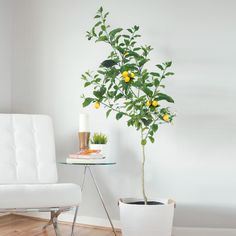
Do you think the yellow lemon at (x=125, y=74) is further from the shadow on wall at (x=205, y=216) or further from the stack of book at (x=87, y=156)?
the shadow on wall at (x=205, y=216)

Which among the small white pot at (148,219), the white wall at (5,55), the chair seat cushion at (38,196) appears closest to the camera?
the chair seat cushion at (38,196)

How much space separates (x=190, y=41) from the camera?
9.09 ft

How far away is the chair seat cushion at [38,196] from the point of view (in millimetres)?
2115

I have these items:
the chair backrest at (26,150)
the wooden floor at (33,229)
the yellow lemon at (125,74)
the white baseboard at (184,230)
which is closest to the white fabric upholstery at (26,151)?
the chair backrest at (26,150)

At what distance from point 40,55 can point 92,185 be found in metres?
1.14

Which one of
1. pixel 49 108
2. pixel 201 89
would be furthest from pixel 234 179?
pixel 49 108

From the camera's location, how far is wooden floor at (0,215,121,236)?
2.82m

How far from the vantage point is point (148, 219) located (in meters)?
2.45

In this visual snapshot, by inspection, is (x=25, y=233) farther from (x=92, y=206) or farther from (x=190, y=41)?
(x=190, y=41)

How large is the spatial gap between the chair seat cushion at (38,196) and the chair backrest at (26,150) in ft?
1.57

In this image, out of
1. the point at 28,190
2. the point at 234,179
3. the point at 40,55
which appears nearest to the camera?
the point at 28,190

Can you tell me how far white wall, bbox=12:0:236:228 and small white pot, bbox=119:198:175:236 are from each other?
0.31 m

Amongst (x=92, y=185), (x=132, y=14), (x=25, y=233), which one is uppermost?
(x=132, y=14)

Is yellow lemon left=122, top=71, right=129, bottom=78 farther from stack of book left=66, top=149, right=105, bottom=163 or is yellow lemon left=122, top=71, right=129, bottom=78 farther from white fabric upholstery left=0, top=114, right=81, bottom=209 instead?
white fabric upholstery left=0, top=114, right=81, bottom=209
